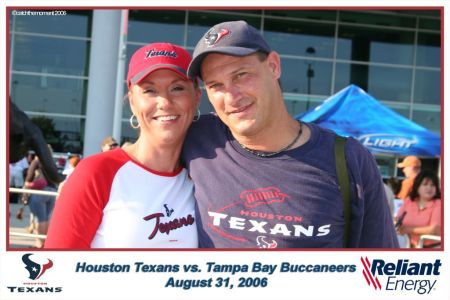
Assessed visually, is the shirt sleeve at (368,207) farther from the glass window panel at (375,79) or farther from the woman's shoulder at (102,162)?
the glass window panel at (375,79)

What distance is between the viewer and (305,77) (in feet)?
49.0

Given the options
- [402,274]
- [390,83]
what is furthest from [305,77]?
[402,274]

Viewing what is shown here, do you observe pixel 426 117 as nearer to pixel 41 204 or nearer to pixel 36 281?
pixel 41 204

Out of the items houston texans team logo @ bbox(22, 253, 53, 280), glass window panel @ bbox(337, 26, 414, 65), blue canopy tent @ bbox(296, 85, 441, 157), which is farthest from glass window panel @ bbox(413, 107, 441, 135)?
houston texans team logo @ bbox(22, 253, 53, 280)

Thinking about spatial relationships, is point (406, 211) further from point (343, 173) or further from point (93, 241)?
point (93, 241)

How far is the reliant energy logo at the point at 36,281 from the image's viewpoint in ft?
6.93

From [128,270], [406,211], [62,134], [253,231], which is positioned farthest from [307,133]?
[62,134]

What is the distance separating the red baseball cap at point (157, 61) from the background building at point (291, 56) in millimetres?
10345

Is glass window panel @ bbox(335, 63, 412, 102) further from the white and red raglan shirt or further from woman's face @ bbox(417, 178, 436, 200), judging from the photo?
the white and red raglan shirt

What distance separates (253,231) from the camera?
221 cm

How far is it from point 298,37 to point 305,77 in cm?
106

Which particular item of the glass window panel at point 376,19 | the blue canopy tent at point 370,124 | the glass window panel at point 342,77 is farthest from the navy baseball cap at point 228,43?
the glass window panel at point 342,77

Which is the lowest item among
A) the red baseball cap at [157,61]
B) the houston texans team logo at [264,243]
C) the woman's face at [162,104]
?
the houston texans team logo at [264,243]

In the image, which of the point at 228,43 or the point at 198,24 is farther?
the point at 198,24
